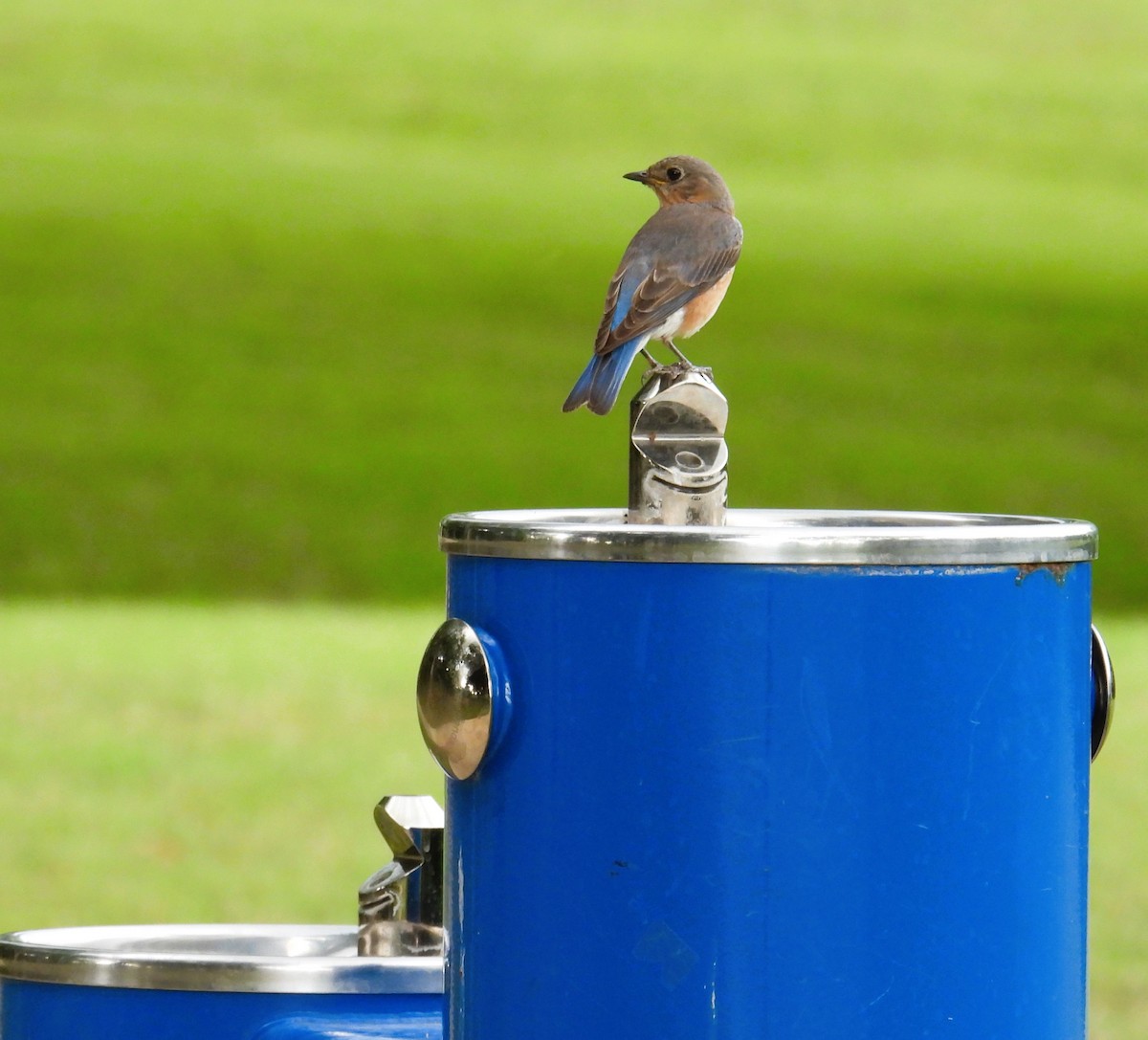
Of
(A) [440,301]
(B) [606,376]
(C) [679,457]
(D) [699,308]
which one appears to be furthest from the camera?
(A) [440,301]

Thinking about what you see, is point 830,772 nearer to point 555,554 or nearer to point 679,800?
point 679,800

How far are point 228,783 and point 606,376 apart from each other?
432cm

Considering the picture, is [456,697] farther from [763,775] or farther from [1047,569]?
[1047,569]

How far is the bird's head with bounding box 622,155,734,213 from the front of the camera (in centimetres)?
209

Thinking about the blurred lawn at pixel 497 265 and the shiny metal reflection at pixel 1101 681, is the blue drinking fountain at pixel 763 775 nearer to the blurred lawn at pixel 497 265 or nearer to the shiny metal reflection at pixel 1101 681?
the shiny metal reflection at pixel 1101 681

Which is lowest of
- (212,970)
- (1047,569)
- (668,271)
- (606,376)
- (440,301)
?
(212,970)

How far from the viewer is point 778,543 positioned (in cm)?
131

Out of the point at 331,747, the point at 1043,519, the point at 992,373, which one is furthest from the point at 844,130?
the point at 1043,519

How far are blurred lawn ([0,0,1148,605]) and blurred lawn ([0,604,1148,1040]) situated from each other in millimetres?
3195

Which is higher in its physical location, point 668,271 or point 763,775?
point 668,271

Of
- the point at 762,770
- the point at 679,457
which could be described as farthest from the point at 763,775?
the point at 679,457

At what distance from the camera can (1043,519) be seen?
57.7 inches

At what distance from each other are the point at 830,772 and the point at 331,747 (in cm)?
532

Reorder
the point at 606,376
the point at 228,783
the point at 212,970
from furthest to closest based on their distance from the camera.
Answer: the point at 228,783 < the point at 606,376 < the point at 212,970
